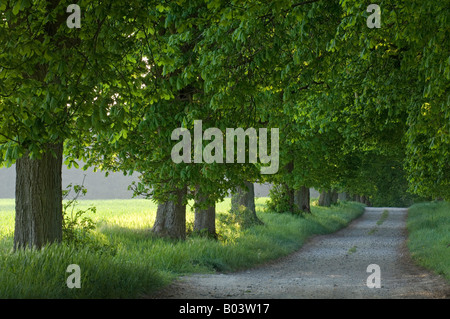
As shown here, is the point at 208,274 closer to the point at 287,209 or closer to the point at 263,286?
the point at 263,286

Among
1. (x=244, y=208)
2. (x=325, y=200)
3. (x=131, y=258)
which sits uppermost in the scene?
(x=131, y=258)

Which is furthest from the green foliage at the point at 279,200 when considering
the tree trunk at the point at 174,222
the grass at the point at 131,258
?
the tree trunk at the point at 174,222

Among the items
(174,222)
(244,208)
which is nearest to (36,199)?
(174,222)

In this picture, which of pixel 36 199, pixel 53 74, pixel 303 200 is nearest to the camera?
pixel 53 74

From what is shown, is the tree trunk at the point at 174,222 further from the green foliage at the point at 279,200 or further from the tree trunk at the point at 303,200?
the tree trunk at the point at 303,200

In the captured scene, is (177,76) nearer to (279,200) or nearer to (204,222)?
(204,222)

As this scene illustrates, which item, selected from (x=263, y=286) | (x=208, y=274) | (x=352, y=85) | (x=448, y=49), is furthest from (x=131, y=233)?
(x=448, y=49)

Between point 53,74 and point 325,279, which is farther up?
point 53,74

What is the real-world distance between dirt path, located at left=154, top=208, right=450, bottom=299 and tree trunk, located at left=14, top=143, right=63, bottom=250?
2943 millimetres

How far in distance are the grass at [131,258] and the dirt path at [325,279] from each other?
1.90ft

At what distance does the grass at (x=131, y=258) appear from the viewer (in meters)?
7.95

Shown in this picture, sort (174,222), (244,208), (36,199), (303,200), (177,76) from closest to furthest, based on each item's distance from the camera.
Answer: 1. (36,199)
2. (177,76)
3. (174,222)
4. (244,208)
5. (303,200)

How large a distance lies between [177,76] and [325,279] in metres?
6.42

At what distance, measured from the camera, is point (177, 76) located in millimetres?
11016
